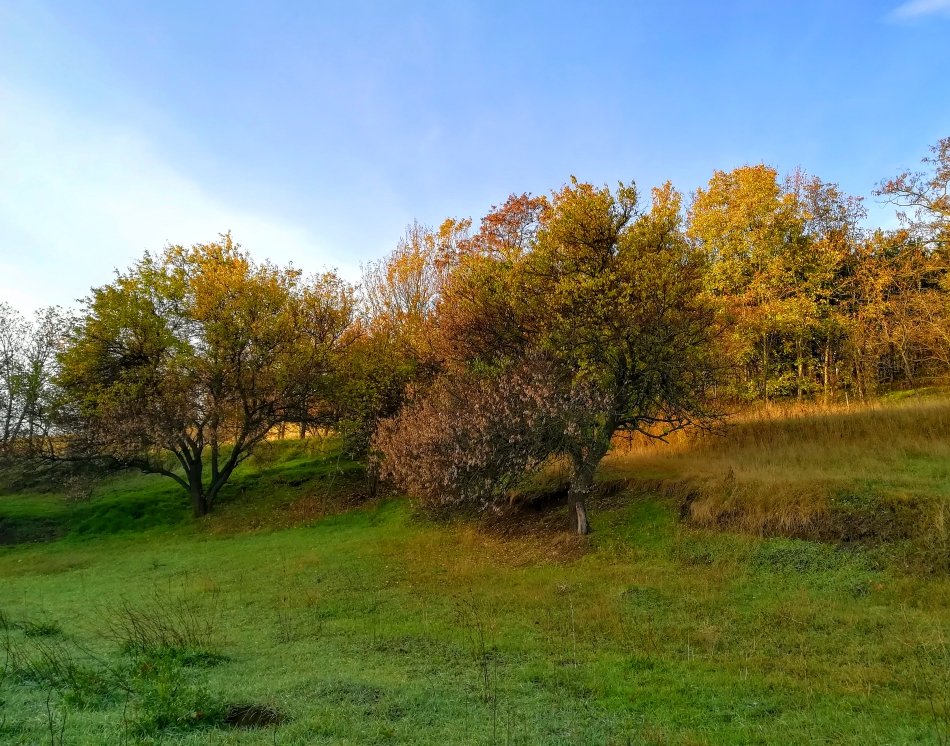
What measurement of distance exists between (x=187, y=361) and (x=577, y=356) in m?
18.1

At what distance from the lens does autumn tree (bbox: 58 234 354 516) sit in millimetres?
25703

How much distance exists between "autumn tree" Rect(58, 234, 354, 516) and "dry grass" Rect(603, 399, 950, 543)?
15.9 metres

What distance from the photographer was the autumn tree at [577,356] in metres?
16.0

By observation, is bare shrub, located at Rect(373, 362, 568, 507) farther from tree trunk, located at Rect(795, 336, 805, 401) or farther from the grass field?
tree trunk, located at Rect(795, 336, 805, 401)

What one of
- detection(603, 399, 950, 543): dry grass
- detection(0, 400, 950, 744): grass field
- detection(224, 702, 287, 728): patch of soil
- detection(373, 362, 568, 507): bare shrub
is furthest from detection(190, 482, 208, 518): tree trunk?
detection(224, 702, 287, 728): patch of soil

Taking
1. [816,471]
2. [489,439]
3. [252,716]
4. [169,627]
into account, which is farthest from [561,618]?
[816,471]

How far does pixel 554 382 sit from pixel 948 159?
2185 cm

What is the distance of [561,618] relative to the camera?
10375mm

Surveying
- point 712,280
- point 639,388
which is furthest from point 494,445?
point 712,280

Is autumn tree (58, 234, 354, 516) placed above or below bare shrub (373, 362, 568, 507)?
above

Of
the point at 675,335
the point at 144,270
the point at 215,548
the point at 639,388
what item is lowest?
the point at 215,548

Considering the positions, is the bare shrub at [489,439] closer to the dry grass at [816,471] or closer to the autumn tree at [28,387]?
the dry grass at [816,471]

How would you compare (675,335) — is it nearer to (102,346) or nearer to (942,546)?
(942,546)

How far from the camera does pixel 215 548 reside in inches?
868
